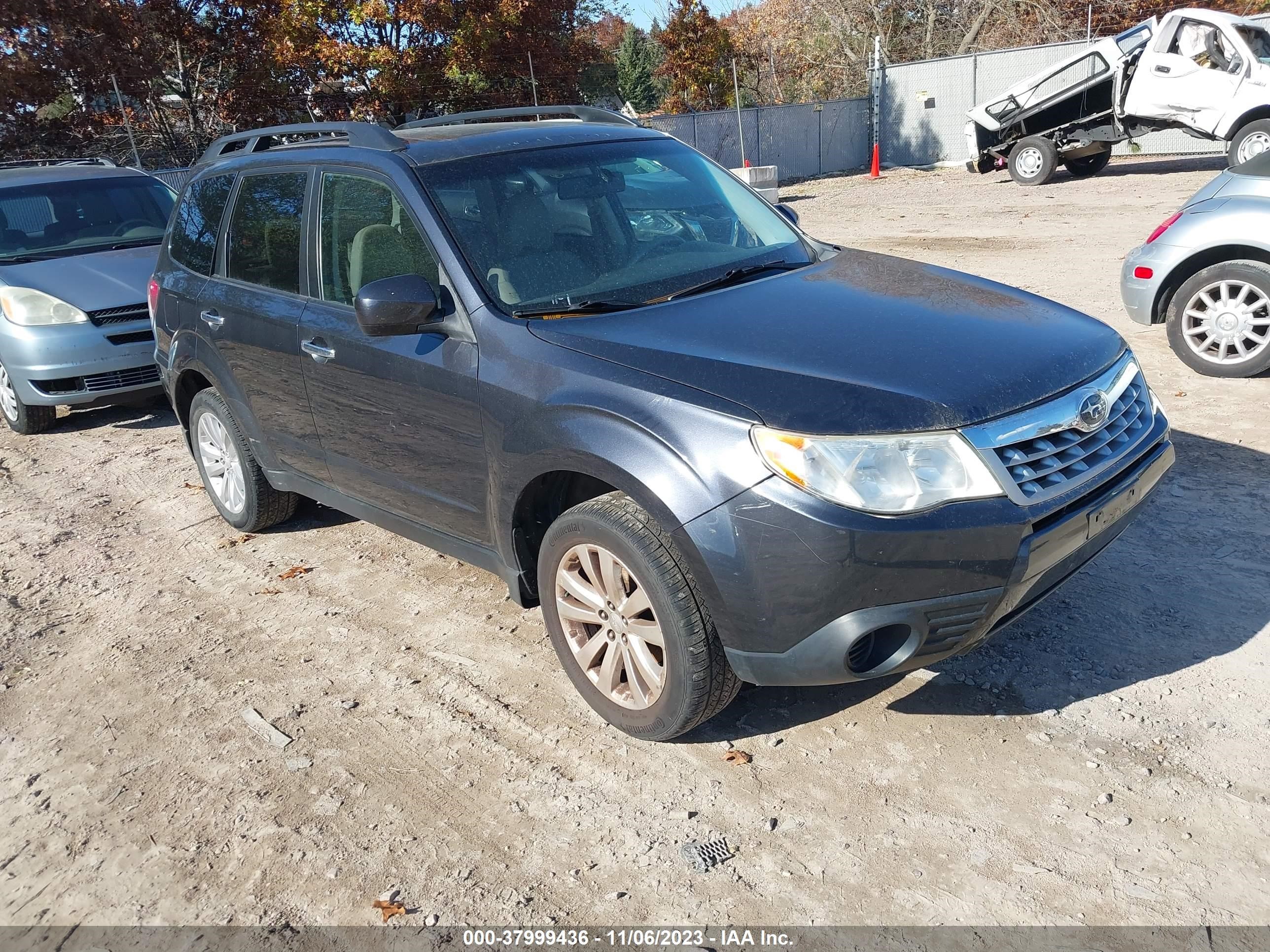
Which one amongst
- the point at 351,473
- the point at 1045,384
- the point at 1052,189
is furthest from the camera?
the point at 1052,189

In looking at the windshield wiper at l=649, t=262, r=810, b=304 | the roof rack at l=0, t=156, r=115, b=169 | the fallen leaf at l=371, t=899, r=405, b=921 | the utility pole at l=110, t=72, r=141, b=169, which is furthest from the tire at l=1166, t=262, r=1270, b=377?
the utility pole at l=110, t=72, r=141, b=169

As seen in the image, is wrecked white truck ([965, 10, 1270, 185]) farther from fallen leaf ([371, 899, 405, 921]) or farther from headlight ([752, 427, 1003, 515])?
fallen leaf ([371, 899, 405, 921])

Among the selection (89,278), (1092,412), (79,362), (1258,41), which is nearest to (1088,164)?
(1258,41)

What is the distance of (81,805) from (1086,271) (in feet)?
31.7

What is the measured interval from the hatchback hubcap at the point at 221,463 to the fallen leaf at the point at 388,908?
119 inches

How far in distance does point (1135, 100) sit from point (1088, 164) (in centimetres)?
258

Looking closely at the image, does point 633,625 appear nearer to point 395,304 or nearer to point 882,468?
point 882,468

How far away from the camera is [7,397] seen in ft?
26.6

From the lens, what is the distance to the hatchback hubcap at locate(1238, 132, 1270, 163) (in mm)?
15875

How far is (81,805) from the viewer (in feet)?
11.2

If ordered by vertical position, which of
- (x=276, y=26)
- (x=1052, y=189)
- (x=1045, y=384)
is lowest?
(x=1052, y=189)

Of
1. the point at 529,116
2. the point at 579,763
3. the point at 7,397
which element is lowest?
the point at 579,763

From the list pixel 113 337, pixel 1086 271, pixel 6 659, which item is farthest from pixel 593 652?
pixel 1086 271

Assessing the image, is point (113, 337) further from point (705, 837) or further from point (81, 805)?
point (705, 837)
